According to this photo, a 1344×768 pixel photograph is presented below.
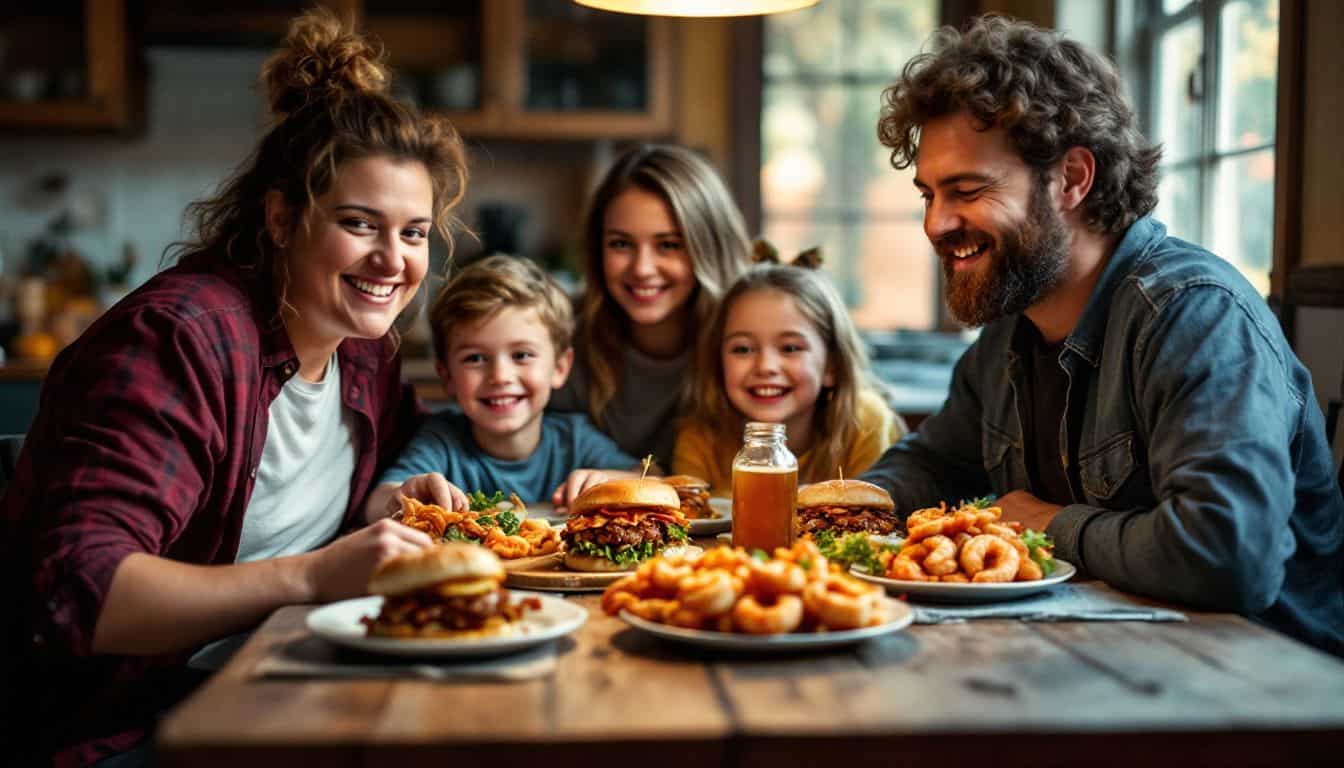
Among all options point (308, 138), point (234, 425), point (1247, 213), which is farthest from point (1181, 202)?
point (234, 425)

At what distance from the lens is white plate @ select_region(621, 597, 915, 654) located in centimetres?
129

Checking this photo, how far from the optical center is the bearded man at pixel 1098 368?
5.19 ft

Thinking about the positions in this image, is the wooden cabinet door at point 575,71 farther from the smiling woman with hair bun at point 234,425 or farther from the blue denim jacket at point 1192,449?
the blue denim jacket at point 1192,449

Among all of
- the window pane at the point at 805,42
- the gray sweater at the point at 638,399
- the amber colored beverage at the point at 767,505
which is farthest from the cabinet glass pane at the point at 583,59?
the amber colored beverage at the point at 767,505

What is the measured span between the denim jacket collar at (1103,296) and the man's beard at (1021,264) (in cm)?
8

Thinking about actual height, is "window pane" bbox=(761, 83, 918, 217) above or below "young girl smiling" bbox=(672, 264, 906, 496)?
above

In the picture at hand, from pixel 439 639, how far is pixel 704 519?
0.97 meters

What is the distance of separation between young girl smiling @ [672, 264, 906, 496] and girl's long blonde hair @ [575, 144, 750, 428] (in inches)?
6.3

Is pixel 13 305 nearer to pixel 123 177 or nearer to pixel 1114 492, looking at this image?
pixel 123 177

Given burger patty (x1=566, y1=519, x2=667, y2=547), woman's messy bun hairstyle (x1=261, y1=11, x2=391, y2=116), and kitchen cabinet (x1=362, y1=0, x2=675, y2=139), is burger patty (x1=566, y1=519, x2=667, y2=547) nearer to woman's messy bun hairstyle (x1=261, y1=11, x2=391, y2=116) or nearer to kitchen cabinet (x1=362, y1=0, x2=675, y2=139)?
woman's messy bun hairstyle (x1=261, y1=11, x2=391, y2=116)

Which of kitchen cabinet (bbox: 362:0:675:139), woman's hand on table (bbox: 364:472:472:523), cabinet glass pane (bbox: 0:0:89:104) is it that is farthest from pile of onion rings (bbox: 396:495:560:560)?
cabinet glass pane (bbox: 0:0:89:104)

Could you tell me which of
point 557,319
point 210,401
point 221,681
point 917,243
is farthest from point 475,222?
point 221,681

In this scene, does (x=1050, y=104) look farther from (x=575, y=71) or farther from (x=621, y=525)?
(x=575, y=71)

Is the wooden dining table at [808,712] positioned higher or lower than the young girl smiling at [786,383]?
lower
